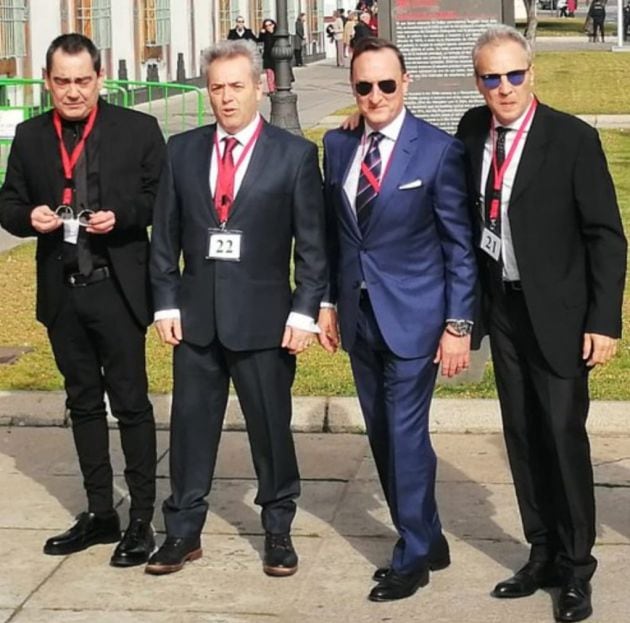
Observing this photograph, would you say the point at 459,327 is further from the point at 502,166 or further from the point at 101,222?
the point at 101,222

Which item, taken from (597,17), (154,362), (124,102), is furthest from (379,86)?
(597,17)

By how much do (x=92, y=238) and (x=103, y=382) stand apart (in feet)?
2.02

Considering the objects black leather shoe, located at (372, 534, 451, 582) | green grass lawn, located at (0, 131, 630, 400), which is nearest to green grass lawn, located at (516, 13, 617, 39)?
green grass lawn, located at (0, 131, 630, 400)

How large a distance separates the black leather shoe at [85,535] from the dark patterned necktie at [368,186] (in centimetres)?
174

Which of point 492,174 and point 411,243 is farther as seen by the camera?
point 411,243

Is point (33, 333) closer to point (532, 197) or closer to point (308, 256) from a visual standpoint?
point (308, 256)

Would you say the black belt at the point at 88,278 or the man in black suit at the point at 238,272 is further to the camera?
the black belt at the point at 88,278

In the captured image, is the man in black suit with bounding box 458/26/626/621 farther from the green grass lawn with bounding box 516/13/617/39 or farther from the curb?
the green grass lawn with bounding box 516/13/617/39

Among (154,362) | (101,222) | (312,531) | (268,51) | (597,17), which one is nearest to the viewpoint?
(101,222)

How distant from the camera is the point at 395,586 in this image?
5.82 meters

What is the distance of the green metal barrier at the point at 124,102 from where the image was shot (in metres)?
18.4

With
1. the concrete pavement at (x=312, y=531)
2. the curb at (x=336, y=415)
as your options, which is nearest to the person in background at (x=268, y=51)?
the curb at (x=336, y=415)

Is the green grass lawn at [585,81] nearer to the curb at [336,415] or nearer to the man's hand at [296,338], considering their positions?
the curb at [336,415]

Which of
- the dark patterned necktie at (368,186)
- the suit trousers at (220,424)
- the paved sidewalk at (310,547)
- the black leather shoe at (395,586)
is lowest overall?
the paved sidewalk at (310,547)
